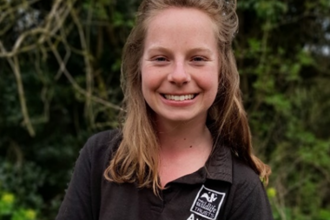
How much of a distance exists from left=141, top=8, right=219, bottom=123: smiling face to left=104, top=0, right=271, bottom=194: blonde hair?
52mm

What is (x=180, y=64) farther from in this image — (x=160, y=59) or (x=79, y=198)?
(x=79, y=198)

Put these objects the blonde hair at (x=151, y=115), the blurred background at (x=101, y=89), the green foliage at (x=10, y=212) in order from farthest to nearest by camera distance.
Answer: the blurred background at (x=101, y=89), the green foliage at (x=10, y=212), the blonde hair at (x=151, y=115)

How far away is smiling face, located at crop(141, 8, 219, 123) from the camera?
5.73 ft

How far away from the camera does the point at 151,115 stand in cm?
196

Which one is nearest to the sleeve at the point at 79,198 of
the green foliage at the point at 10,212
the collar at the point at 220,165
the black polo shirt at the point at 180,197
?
the black polo shirt at the point at 180,197

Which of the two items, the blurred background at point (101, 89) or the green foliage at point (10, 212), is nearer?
the green foliage at point (10, 212)

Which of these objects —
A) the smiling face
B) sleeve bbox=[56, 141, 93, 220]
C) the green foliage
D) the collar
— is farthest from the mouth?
the green foliage

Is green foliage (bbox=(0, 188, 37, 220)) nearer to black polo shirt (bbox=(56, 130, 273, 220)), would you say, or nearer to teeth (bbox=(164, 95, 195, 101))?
black polo shirt (bbox=(56, 130, 273, 220))

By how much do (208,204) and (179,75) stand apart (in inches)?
15.5

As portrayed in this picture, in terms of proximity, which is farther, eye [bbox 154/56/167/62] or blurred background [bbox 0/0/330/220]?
blurred background [bbox 0/0/330/220]

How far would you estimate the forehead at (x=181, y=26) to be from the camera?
1.75 m

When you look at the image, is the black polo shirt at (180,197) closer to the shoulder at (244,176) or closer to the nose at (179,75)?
the shoulder at (244,176)

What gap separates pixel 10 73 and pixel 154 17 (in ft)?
11.0

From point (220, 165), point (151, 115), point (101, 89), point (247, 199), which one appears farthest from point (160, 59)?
point (101, 89)
